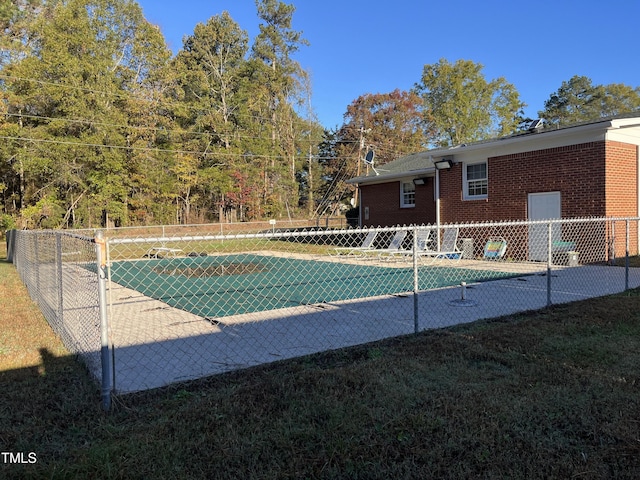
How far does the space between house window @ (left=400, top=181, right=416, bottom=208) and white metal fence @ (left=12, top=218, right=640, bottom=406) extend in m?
4.10

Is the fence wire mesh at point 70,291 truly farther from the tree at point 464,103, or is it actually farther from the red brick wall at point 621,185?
the tree at point 464,103

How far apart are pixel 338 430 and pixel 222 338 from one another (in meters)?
2.83

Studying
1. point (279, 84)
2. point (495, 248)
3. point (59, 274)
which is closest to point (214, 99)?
point (279, 84)

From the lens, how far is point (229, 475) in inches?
97.7

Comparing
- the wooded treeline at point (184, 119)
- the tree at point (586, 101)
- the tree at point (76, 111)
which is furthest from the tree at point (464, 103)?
the tree at point (76, 111)

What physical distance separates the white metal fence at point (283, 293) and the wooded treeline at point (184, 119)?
18.7 metres

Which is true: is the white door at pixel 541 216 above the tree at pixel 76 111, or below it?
below

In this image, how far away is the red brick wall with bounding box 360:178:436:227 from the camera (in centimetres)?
1817

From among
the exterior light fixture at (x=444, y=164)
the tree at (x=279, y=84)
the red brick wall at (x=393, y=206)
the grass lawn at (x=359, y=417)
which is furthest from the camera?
the tree at (x=279, y=84)

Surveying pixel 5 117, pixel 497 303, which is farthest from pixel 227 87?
pixel 497 303

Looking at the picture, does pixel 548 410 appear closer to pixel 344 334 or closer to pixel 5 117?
A: pixel 344 334

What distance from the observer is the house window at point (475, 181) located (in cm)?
1522

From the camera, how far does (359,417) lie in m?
3.13

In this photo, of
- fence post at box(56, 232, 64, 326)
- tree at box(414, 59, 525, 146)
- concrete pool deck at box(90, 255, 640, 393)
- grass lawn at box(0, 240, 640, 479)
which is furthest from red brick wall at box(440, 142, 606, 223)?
tree at box(414, 59, 525, 146)
